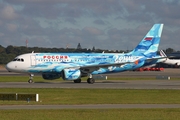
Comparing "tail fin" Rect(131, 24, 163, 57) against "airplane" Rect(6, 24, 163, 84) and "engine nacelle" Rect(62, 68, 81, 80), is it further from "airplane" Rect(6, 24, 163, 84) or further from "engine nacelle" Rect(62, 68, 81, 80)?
"engine nacelle" Rect(62, 68, 81, 80)

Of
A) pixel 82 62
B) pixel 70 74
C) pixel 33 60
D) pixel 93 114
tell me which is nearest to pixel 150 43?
pixel 82 62

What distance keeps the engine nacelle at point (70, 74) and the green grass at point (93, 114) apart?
34821mm

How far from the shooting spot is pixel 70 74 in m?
66.6

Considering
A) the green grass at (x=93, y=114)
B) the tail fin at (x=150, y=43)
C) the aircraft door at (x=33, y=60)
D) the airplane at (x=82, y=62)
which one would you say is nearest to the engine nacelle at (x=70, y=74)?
the airplane at (x=82, y=62)

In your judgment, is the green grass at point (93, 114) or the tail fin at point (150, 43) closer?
the green grass at point (93, 114)

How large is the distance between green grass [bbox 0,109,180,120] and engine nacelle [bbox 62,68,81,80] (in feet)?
114

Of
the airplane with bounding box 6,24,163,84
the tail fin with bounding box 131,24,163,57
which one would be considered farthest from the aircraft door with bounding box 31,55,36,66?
the tail fin with bounding box 131,24,163,57

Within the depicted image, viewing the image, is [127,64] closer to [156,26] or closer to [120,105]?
[156,26]

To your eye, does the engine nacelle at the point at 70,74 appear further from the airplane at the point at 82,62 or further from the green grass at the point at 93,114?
the green grass at the point at 93,114

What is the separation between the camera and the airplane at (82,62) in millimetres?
67250

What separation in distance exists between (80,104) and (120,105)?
3.19 m

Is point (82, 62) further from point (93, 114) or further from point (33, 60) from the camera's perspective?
point (93, 114)

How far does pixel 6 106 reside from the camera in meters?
34.8

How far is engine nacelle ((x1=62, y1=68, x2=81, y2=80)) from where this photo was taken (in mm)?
66500
